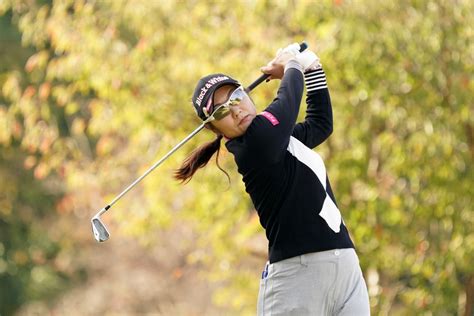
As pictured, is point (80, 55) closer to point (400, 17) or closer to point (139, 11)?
point (139, 11)

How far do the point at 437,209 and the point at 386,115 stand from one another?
90cm

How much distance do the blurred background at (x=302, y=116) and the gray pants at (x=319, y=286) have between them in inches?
159

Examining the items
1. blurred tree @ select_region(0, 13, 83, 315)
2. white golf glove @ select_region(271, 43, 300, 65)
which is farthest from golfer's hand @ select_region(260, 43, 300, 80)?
blurred tree @ select_region(0, 13, 83, 315)

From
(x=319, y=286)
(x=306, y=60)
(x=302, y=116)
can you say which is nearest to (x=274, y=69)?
(x=306, y=60)

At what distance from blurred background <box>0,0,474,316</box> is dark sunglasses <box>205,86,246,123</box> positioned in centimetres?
402

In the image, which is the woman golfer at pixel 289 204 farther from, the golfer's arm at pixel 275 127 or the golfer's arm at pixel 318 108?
the golfer's arm at pixel 318 108

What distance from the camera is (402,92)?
9.09 meters

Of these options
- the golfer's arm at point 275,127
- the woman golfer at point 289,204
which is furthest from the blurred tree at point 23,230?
the golfer's arm at point 275,127

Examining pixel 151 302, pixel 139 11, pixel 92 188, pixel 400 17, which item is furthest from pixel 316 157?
pixel 151 302

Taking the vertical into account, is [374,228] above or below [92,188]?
below

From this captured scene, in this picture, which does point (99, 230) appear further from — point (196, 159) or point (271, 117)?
point (271, 117)

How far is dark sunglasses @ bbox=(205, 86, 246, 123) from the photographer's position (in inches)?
182

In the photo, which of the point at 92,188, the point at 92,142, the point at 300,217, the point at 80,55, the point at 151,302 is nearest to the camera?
the point at 300,217

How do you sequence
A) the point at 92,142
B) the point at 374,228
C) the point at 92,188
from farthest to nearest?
the point at 92,142
the point at 92,188
the point at 374,228
